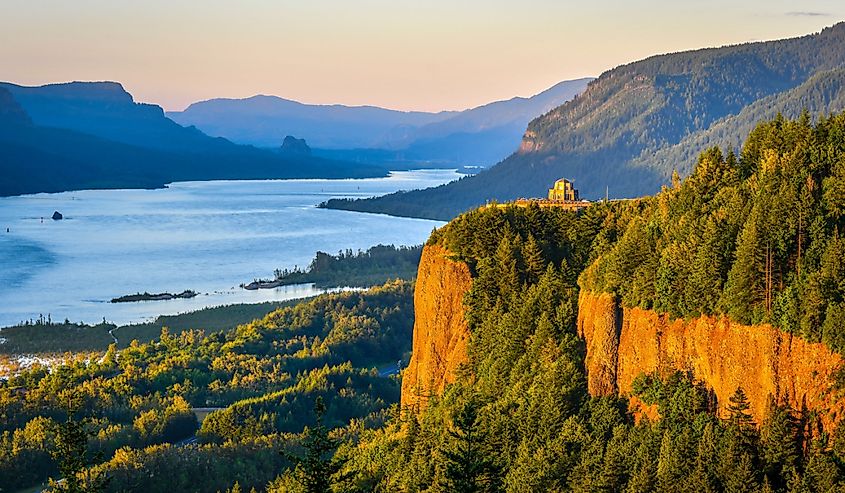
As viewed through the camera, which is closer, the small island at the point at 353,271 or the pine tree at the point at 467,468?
the pine tree at the point at 467,468

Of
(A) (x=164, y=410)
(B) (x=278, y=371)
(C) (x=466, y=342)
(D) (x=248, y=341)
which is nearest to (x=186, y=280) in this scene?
(D) (x=248, y=341)

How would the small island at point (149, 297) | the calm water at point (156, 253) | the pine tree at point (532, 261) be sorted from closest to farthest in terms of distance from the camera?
1. the pine tree at point (532, 261)
2. the calm water at point (156, 253)
3. the small island at point (149, 297)

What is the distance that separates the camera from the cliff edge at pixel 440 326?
134ft

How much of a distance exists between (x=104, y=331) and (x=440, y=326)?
46941mm

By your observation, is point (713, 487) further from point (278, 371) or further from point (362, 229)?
point (362, 229)

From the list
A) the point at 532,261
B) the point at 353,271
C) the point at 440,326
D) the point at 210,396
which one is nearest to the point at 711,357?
the point at 532,261

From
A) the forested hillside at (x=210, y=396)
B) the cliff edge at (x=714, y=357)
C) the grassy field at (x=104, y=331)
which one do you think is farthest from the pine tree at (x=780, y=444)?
the grassy field at (x=104, y=331)

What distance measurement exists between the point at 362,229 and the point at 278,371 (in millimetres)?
102587

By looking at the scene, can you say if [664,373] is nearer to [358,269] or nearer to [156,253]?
[358,269]

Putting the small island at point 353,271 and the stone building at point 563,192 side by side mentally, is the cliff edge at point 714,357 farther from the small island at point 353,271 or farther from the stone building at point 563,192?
the small island at point 353,271

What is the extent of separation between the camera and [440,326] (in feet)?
136

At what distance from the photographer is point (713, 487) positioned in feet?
87.4

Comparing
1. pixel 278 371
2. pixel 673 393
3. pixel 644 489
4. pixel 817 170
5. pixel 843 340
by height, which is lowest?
pixel 278 371

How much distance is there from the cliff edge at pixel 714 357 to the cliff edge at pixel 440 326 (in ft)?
26.7
